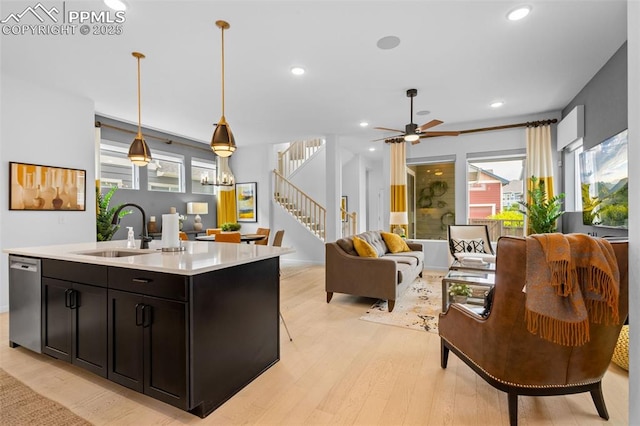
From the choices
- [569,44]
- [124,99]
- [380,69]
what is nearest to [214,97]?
[124,99]

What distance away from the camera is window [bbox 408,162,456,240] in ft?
21.8

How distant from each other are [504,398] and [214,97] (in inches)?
192

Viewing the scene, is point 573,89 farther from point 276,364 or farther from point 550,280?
point 276,364

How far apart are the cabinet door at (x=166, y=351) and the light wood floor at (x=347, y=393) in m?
0.17

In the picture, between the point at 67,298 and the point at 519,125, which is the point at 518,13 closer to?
the point at 519,125

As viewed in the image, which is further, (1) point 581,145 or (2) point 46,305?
(1) point 581,145

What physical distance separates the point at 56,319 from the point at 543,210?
6.17 meters

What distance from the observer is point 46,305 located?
8.00 ft

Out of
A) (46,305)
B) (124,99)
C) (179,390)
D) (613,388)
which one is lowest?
(613,388)

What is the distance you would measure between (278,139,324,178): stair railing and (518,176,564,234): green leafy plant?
5.40 metres

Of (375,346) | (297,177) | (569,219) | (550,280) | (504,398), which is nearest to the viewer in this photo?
(550,280)

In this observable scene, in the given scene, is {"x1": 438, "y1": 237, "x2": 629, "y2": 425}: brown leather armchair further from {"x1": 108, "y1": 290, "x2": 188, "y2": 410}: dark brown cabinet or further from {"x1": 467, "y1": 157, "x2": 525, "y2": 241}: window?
{"x1": 467, "y1": 157, "x2": 525, "y2": 241}: window

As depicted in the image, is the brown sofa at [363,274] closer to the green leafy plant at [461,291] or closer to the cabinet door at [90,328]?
the green leafy plant at [461,291]

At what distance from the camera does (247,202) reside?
329 inches
